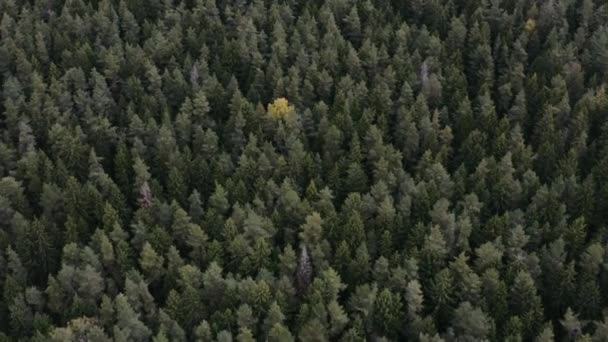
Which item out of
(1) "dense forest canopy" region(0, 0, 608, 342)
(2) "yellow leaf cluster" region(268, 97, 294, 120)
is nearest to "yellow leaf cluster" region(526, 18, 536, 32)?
(1) "dense forest canopy" region(0, 0, 608, 342)

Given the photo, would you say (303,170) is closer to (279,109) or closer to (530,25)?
(279,109)

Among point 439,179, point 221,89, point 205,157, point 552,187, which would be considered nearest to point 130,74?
point 221,89

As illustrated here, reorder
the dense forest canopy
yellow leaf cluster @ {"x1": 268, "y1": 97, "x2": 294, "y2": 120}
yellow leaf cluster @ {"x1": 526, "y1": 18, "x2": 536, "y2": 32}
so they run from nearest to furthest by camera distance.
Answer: the dense forest canopy < yellow leaf cluster @ {"x1": 268, "y1": 97, "x2": 294, "y2": 120} < yellow leaf cluster @ {"x1": 526, "y1": 18, "x2": 536, "y2": 32}

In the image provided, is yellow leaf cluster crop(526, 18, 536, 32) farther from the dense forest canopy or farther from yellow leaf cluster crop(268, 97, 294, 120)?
yellow leaf cluster crop(268, 97, 294, 120)

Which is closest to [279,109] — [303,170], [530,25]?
[303,170]

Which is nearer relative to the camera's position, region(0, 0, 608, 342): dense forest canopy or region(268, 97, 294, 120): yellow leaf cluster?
region(0, 0, 608, 342): dense forest canopy
